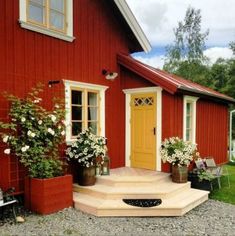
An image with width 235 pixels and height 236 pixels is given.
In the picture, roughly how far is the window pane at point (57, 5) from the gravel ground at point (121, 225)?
14.3 feet

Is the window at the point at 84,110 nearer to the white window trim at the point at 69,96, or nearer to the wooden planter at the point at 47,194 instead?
the white window trim at the point at 69,96

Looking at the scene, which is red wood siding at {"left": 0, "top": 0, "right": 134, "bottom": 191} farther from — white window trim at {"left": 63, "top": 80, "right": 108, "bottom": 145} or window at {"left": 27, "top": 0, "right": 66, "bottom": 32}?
window at {"left": 27, "top": 0, "right": 66, "bottom": 32}

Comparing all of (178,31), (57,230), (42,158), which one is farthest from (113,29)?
(178,31)

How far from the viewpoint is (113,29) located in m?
7.73

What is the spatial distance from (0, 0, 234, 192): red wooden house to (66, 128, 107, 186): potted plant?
438 mm

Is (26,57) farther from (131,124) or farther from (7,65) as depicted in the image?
(131,124)

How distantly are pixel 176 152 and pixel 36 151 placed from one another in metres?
3.16

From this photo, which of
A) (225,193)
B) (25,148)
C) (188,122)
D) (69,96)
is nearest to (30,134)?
(25,148)

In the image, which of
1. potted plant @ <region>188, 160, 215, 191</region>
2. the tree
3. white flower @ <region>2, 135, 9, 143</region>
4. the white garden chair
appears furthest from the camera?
the tree

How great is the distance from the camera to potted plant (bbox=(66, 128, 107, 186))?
604 cm

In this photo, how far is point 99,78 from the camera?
726cm

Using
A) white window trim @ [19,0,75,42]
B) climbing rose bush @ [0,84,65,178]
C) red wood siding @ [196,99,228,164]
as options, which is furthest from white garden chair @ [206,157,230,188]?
white window trim @ [19,0,75,42]

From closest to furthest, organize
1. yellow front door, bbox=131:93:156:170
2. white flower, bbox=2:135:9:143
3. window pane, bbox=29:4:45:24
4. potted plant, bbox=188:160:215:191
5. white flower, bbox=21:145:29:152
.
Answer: white flower, bbox=2:135:9:143
white flower, bbox=21:145:29:152
window pane, bbox=29:4:45:24
potted plant, bbox=188:160:215:191
yellow front door, bbox=131:93:156:170

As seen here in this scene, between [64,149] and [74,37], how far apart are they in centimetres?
260
